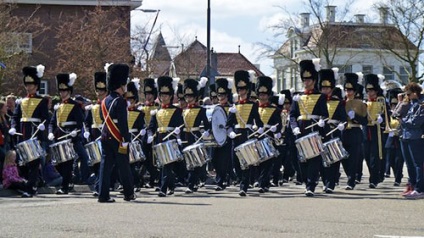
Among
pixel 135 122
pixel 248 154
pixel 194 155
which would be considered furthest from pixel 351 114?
pixel 135 122

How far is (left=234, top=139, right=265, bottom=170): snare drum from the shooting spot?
18641 millimetres

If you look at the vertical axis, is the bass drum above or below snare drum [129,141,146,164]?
above

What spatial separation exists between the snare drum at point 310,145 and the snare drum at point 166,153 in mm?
2213

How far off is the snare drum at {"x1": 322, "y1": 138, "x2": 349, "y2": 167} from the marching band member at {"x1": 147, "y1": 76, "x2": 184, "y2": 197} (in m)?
2.72

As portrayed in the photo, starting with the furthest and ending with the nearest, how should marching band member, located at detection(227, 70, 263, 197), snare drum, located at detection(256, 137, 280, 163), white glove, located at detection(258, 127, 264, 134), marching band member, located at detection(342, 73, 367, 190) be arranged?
marching band member, located at detection(342, 73, 367, 190)
marching band member, located at detection(227, 70, 263, 197)
white glove, located at detection(258, 127, 264, 134)
snare drum, located at detection(256, 137, 280, 163)

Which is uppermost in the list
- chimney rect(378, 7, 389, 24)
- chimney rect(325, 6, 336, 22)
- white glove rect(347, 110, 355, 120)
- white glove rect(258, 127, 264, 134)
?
chimney rect(325, 6, 336, 22)

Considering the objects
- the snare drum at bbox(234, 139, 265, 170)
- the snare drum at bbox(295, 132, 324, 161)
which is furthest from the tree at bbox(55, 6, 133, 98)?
the snare drum at bbox(295, 132, 324, 161)

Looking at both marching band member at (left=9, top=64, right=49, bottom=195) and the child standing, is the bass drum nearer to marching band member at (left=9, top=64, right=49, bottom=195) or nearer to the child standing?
marching band member at (left=9, top=64, right=49, bottom=195)

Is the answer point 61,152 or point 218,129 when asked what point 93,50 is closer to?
point 218,129

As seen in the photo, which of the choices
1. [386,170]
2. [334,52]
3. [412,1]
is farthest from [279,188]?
[334,52]

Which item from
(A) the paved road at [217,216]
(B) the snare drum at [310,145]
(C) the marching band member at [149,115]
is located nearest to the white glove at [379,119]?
(A) the paved road at [217,216]

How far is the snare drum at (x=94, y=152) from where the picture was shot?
18859mm

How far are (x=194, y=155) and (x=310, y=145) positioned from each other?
2.34 metres

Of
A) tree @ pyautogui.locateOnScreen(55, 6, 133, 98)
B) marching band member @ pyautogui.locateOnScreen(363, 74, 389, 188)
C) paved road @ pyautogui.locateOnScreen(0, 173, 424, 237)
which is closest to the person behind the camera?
paved road @ pyautogui.locateOnScreen(0, 173, 424, 237)
